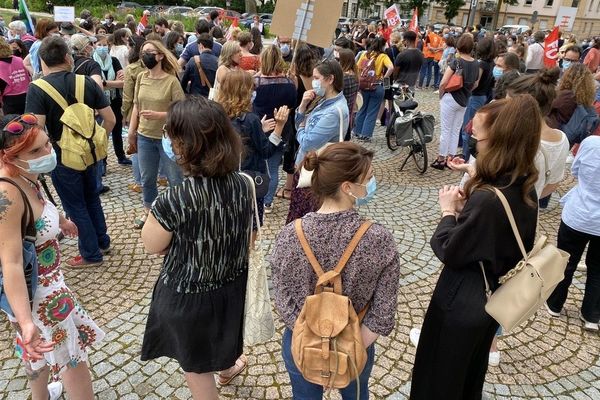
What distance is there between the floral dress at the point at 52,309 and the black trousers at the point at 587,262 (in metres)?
3.57

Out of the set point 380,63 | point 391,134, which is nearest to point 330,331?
point 391,134

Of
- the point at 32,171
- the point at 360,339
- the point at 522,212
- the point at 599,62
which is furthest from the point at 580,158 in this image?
the point at 599,62

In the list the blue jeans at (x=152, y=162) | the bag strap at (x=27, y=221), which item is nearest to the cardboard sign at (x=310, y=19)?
the blue jeans at (x=152, y=162)

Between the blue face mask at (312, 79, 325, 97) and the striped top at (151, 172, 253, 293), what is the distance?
1.94 m

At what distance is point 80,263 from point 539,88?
4.24 m

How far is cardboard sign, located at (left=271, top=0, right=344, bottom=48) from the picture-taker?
4.60 meters

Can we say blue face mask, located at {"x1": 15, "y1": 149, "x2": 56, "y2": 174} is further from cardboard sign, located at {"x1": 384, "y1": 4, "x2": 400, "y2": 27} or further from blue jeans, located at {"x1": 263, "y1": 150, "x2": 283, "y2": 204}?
cardboard sign, located at {"x1": 384, "y1": 4, "x2": 400, "y2": 27}

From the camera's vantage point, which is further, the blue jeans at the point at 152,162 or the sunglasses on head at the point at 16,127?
the blue jeans at the point at 152,162

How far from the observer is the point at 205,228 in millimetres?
1935

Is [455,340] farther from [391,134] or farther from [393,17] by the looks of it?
[393,17]

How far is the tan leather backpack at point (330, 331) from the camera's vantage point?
1.69m

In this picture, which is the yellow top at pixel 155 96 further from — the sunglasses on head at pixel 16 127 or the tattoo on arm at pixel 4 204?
the tattoo on arm at pixel 4 204

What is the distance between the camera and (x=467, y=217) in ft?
6.41

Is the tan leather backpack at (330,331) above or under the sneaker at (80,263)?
above
